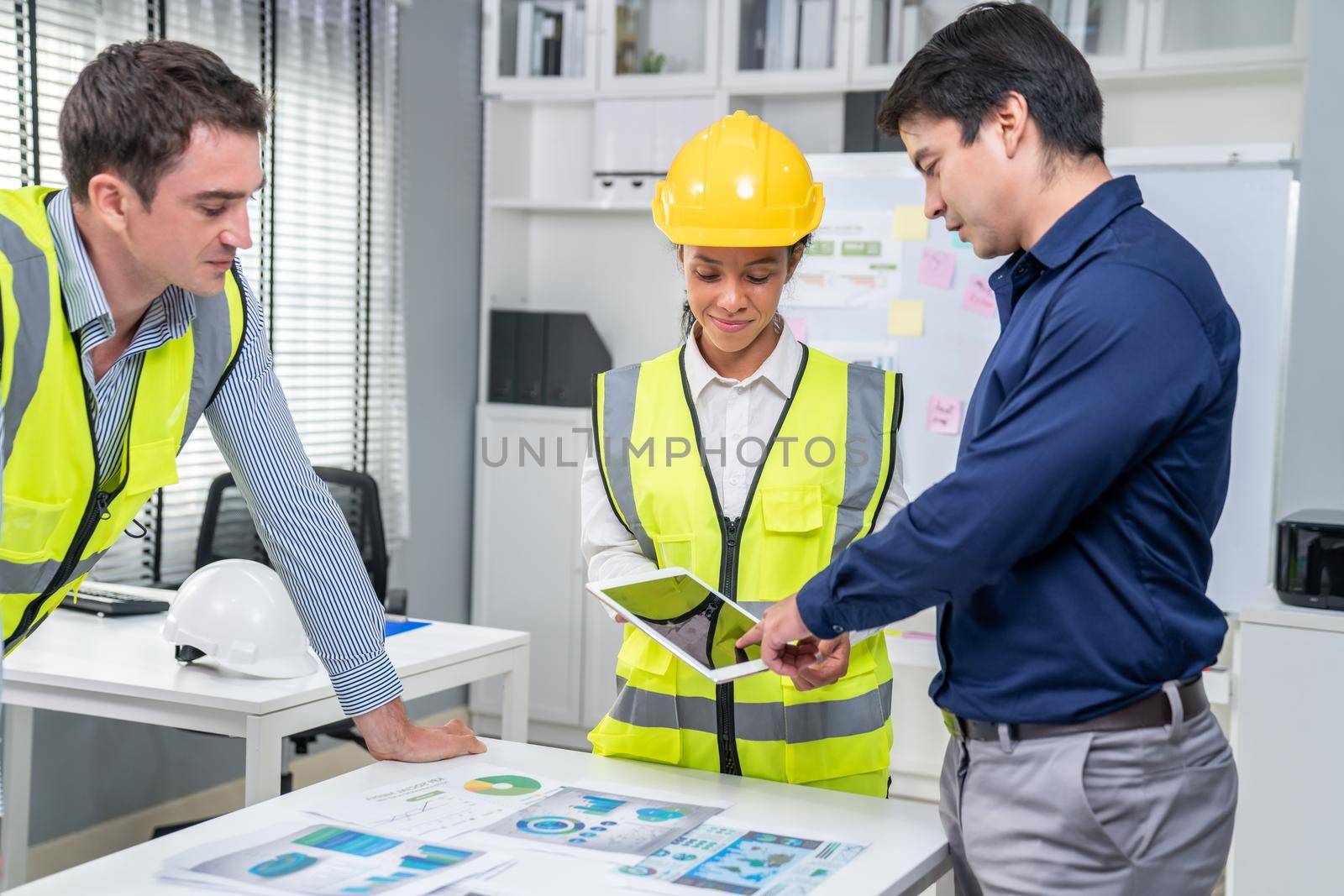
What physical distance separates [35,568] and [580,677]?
3109mm

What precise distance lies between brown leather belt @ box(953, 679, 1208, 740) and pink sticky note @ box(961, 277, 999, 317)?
102 inches

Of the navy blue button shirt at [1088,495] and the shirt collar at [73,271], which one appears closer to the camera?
the navy blue button shirt at [1088,495]

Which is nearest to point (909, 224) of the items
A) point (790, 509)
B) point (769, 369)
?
point (769, 369)

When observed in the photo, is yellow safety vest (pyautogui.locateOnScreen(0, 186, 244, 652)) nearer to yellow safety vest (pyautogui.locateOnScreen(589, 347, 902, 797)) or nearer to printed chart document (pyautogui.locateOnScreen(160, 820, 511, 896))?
printed chart document (pyautogui.locateOnScreen(160, 820, 511, 896))

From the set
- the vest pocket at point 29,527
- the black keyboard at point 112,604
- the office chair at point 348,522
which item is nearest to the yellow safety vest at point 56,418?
the vest pocket at point 29,527

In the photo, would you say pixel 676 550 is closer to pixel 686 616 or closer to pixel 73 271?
pixel 686 616

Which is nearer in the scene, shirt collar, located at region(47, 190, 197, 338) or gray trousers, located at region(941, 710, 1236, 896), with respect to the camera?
gray trousers, located at region(941, 710, 1236, 896)

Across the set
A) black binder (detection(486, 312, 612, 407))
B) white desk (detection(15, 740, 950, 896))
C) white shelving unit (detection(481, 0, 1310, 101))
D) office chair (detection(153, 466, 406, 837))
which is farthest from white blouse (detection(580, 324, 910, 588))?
black binder (detection(486, 312, 612, 407))

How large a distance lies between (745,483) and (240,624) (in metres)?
1.03

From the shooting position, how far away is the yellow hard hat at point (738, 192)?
1.74m

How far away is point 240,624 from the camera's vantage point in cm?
226

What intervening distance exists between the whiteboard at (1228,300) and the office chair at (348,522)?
1.28 m

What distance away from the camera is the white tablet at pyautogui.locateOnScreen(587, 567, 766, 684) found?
1518mm

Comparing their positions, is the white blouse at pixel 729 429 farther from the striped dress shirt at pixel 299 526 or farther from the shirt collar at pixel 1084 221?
the shirt collar at pixel 1084 221
